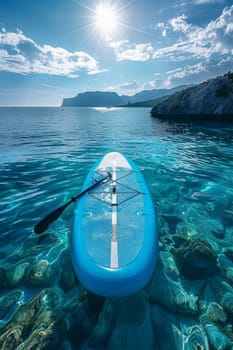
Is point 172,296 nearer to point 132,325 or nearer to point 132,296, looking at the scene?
point 132,296

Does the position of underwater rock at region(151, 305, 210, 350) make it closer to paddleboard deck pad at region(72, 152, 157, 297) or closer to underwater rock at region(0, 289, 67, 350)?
paddleboard deck pad at region(72, 152, 157, 297)

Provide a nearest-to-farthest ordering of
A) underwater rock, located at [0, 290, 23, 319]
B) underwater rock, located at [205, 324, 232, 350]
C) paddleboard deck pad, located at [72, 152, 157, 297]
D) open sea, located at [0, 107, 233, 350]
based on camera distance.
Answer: underwater rock, located at [205, 324, 232, 350] → open sea, located at [0, 107, 233, 350] → paddleboard deck pad, located at [72, 152, 157, 297] → underwater rock, located at [0, 290, 23, 319]

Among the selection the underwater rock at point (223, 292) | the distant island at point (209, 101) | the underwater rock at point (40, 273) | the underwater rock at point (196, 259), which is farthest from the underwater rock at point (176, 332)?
the distant island at point (209, 101)

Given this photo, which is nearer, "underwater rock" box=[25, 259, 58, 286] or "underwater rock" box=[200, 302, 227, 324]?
"underwater rock" box=[200, 302, 227, 324]

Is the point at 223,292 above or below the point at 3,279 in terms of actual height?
above

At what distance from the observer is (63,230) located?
5152 millimetres

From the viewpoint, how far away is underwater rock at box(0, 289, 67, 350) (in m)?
2.66

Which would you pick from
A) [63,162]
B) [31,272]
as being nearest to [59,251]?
[31,272]

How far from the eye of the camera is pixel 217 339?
269cm

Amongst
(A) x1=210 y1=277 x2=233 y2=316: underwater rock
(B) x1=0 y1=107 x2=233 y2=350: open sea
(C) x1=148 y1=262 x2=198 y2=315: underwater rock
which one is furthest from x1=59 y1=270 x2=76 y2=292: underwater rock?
(A) x1=210 y1=277 x2=233 y2=316: underwater rock

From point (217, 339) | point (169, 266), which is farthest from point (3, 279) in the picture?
point (217, 339)

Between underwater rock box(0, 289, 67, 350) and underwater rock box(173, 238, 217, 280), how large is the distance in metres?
2.81

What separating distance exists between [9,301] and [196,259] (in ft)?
14.2

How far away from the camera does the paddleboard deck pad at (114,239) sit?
287 centimetres
